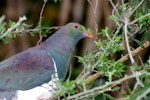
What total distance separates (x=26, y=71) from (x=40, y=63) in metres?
0.09

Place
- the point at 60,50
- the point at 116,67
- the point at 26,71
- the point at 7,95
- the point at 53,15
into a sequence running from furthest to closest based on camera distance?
the point at 53,15
the point at 60,50
the point at 26,71
the point at 7,95
the point at 116,67

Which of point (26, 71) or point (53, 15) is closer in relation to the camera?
point (26, 71)

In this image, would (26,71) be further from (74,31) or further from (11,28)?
(11,28)

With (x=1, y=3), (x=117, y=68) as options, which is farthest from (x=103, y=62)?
(x=1, y=3)

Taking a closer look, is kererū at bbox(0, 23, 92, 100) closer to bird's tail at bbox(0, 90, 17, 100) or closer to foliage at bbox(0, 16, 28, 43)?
bird's tail at bbox(0, 90, 17, 100)

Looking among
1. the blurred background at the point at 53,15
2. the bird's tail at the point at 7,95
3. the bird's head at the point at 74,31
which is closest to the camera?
the bird's tail at the point at 7,95

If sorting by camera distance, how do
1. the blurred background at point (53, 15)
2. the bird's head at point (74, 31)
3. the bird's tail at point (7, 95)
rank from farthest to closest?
the blurred background at point (53, 15) → the bird's head at point (74, 31) → the bird's tail at point (7, 95)

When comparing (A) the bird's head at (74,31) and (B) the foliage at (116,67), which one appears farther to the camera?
(A) the bird's head at (74,31)

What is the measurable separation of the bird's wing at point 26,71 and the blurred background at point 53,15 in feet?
5.02

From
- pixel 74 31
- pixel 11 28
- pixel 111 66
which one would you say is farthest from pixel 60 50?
pixel 11 28

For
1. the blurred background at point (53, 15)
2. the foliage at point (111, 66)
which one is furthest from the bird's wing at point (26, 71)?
the blurred background at point (53, 15)

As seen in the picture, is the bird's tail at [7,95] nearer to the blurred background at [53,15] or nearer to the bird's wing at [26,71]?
the bird's wing at [26,71]

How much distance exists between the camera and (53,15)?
511 cm

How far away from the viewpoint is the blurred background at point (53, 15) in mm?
4586
